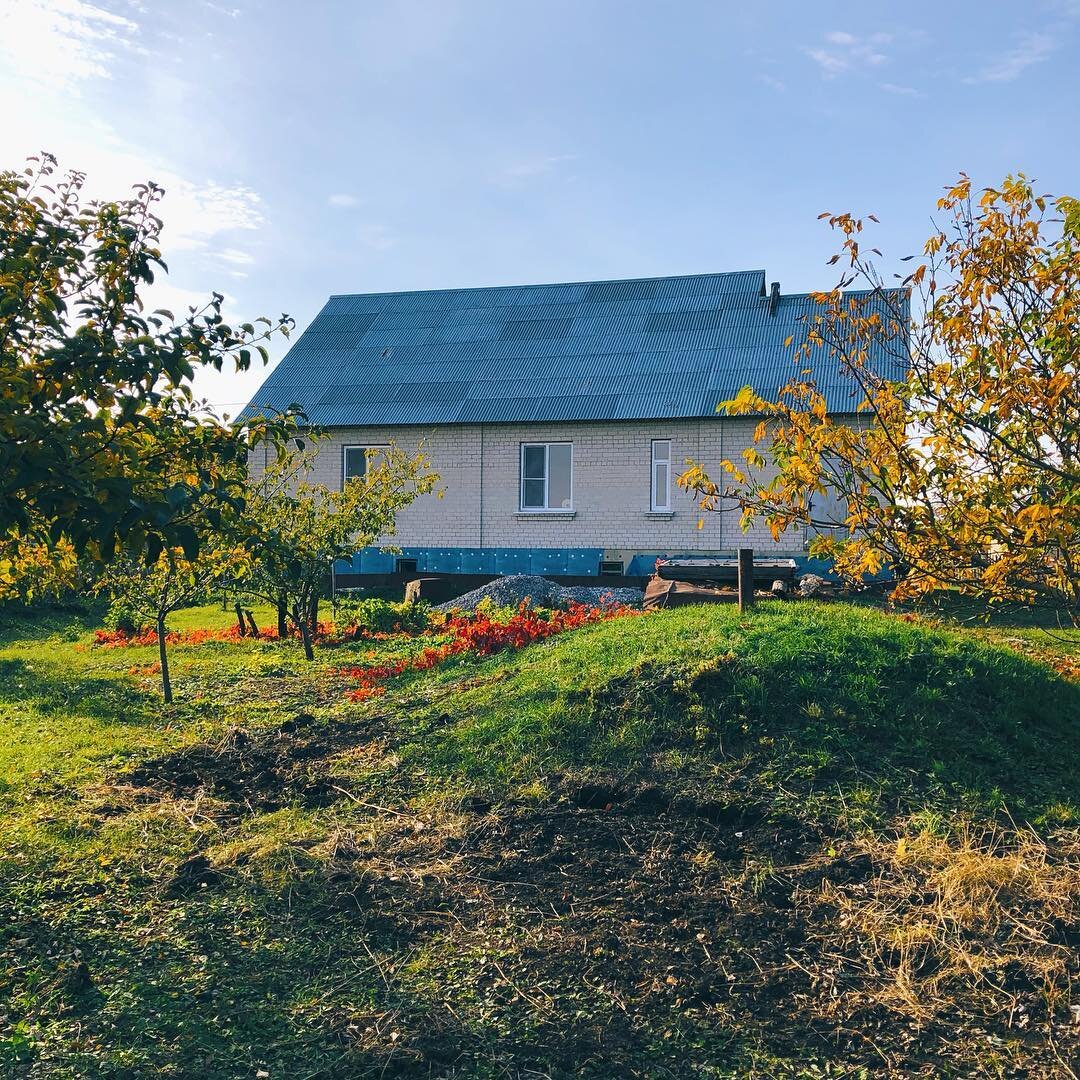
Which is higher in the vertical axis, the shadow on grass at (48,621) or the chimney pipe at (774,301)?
the chimney pipe at (774,301)

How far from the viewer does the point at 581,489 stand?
20.7 metres

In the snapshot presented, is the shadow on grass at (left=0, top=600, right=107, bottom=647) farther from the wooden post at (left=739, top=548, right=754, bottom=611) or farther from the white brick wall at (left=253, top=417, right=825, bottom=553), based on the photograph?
the wooden post at (left=739, top=548, right=754, bottom=611)

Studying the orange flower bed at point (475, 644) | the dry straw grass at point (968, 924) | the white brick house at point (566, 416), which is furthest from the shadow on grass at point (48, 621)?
the dry straw grass at point (968, 924)

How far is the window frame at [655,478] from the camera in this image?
2020cm

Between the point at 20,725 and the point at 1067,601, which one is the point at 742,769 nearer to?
the point at 1067,601

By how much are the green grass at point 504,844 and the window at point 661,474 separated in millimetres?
11122

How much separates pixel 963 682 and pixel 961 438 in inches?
90.5

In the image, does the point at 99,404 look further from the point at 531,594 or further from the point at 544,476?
the point at 544,476

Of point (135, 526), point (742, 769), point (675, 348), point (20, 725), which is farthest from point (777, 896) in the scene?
point (675, 348)

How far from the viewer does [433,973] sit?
4.12m

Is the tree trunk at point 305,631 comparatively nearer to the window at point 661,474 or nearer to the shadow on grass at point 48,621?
the shadow on grass at point 48,621

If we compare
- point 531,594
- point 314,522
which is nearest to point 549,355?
point 531,594

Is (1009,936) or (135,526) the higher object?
(135,526)

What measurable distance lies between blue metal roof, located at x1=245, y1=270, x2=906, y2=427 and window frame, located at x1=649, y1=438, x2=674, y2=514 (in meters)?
0.63
